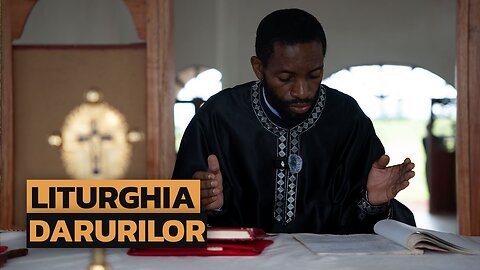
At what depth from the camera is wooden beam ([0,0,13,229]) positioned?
3.66 metres

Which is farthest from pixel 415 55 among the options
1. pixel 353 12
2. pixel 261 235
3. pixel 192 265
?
pixel 192 265

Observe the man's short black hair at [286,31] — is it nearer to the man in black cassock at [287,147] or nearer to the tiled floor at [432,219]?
the man in black cassock at [287,147]

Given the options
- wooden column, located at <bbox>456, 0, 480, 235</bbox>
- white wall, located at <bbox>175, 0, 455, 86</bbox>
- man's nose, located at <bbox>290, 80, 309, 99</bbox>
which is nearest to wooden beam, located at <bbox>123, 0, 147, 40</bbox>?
white wall, located at <bbox>175, 0, 455, 86</bbox>

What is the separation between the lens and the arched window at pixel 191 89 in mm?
3605

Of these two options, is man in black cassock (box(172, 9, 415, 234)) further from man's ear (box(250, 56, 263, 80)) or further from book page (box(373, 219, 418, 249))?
book page (box(373, 219, 418, 249))

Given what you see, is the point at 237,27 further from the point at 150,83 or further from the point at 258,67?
the point at 258,67

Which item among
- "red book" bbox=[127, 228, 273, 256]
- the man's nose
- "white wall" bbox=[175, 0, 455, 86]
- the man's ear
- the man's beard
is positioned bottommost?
"red book" bbox=[127, 228, 273, 256]

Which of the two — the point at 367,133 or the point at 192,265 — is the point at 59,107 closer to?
the point at 367,133

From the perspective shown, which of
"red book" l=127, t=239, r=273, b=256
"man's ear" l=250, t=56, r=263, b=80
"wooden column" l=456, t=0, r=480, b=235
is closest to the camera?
"red book" l=127, t=239, r=273, b=256

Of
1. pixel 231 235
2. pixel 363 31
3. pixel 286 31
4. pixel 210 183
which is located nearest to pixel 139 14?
pixel 363 31

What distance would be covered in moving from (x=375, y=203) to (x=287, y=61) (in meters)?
0.60

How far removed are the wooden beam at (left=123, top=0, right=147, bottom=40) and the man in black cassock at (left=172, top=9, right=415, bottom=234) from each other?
121cm

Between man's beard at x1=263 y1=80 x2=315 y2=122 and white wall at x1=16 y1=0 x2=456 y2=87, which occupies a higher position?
white wall at x1=16 y1=0 x2=456 y2=87

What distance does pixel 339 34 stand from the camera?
12.2ft
